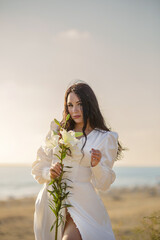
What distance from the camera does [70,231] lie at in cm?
273

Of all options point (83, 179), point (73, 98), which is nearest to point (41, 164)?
point (83, 179)

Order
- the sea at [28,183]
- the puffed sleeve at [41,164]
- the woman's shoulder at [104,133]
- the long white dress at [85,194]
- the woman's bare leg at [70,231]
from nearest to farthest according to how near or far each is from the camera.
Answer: the woman's bare leg at [70,231] → the long white dress at [85,194] → the puffed sleeve at [41,164] → the woman's shoulder at [104,133] → the sea at [28,183]

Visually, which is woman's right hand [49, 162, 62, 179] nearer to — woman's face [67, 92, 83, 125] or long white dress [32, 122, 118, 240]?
long white dress [32, 122, 118, 240]

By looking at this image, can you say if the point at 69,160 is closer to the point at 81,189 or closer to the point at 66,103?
the point at 81,189

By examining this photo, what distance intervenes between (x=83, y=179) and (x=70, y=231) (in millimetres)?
506

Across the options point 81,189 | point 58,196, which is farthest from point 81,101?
point 58,196

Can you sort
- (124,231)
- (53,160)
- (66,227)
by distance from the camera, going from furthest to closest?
(124,231) → (53,160) → (66,227)

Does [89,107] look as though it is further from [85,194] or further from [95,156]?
[85,194]

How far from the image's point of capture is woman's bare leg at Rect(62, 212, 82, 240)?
2.67m

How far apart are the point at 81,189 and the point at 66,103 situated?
1.02m

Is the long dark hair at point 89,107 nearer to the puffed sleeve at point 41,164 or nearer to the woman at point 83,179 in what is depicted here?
the woman at point 83,179

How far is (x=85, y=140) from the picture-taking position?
3119 millimetres

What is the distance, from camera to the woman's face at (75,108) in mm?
3248

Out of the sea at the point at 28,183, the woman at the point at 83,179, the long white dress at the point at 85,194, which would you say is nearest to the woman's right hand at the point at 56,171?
the woman at the point at 83,179
